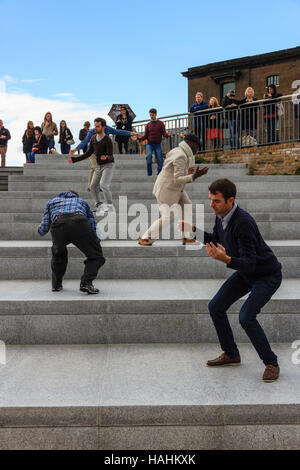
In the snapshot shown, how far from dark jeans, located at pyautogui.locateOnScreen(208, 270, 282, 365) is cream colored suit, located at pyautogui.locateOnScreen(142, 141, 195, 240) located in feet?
9.38

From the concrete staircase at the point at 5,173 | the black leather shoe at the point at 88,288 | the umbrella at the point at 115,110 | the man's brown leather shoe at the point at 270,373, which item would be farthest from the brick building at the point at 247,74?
the man's brown leather shoe at the point at 270,373

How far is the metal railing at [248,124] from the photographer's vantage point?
13.3 m

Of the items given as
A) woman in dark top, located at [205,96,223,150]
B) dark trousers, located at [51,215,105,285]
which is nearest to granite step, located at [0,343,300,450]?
dark trousers, located at [51,215,105,285]

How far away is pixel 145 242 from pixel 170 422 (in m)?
3.54

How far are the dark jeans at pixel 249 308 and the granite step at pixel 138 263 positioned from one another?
2.25m

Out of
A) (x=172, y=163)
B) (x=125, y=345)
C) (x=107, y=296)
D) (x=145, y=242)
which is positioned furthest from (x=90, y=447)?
(x=172, y=163)

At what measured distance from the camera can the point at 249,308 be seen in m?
3.37

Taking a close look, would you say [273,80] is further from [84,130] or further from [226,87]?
[84,130]

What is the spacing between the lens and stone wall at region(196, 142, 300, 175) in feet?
42.6

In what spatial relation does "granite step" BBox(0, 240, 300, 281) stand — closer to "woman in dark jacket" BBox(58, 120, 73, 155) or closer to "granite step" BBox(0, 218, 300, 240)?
"granite step" BBox(0, 218, 300, 240)

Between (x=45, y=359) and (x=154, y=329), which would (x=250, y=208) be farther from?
(x=45, y=359)

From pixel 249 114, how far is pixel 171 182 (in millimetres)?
8500

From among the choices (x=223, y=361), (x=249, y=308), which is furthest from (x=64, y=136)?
(x=249, y=308)

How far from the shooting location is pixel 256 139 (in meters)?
14.1
